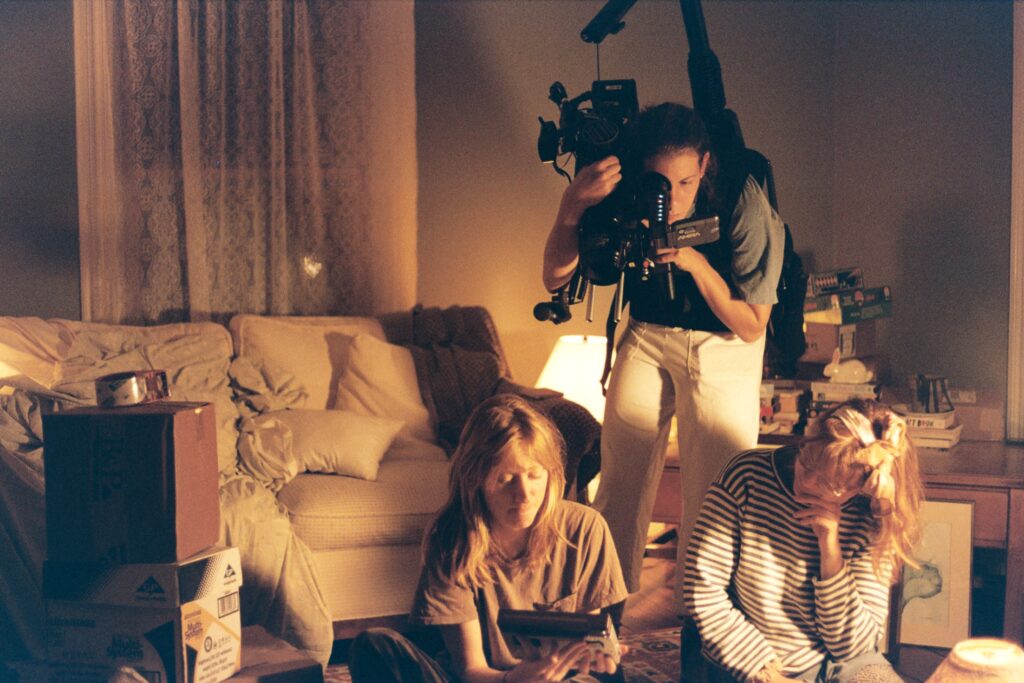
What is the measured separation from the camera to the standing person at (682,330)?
1.89 meters

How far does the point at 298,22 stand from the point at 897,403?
2.18 meters

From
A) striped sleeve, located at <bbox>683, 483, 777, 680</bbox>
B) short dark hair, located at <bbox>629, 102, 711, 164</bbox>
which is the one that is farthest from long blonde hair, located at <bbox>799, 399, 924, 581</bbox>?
short dark hair, located at <bbox>629, 102, 711, 164</bbox>

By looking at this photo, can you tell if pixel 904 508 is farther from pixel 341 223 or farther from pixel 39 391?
pixel 341 223

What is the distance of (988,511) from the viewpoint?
2.33 m

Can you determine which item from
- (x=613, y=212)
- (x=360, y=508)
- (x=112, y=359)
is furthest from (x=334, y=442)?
(x=613, y=212)

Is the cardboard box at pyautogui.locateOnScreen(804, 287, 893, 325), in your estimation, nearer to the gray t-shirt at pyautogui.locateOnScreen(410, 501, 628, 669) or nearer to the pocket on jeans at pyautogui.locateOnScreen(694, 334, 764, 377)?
the pocket on jeans at pyautogui.locateOnScreen(694, 334, 764, 377)

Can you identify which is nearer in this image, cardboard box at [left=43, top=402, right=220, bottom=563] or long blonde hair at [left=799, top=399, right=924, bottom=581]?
long blonde hair at [left=799, top=399, right=924, bottom=581]

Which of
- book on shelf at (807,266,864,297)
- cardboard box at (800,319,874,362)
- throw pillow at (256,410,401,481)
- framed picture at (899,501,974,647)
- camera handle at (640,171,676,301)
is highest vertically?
camera handle at (640,171,676,301)

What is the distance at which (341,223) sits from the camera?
347cm

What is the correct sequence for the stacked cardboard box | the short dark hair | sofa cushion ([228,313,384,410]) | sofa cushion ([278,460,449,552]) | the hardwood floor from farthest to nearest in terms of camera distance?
sofa cushion ([228,313,384,410]) < sofa cushion ([278,460,449,552]) < the hardwood floor < the short dark hair < the stacked cardboard box

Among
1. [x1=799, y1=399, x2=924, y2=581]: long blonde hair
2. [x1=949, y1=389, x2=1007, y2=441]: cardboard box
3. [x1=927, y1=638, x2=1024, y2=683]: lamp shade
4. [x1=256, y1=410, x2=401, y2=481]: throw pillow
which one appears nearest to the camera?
[x1=927, y1=638, x2=1024, y2=683]: lamp shade

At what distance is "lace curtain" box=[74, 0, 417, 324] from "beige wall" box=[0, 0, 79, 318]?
1.9 inches

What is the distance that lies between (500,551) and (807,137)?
2272mm

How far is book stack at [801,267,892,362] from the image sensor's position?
119 inches
